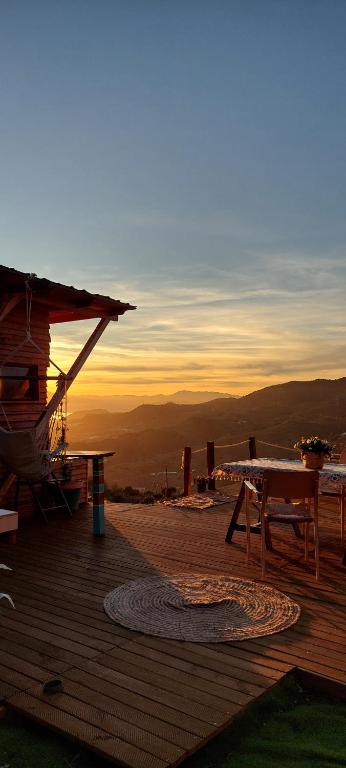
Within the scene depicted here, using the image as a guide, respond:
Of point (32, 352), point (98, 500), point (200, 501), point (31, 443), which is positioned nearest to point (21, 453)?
point (31, 443)

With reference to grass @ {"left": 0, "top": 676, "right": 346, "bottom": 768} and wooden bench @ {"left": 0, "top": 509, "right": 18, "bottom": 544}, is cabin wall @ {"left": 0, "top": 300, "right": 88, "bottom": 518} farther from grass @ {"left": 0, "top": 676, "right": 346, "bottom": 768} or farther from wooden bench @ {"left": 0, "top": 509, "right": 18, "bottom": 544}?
grass @ {"left": 0, "top": 676, "right": 346, "bottom": 768}

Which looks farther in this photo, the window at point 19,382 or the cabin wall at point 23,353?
the window at point 19,382

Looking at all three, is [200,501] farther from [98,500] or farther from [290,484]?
[290,484]

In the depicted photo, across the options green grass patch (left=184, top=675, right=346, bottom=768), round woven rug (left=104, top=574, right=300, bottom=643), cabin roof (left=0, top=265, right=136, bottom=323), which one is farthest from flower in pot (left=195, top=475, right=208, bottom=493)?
green grass patch (left=184, top=675, right=346, bottom=768)

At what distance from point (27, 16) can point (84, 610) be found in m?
8.02

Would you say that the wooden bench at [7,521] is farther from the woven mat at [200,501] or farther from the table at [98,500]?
the woven mat at [200,501]

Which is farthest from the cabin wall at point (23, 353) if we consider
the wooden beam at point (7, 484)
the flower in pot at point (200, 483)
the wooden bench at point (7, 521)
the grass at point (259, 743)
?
the grass at point (259, 743)

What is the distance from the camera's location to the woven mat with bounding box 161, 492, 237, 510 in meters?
8.23

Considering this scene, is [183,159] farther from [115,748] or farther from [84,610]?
[115,748]

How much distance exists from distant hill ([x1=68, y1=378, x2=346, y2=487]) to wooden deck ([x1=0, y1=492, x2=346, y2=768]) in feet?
59.0

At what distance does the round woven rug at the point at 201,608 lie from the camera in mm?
3615

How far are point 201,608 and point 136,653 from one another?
2.76 ft

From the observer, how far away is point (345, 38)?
24.5ft

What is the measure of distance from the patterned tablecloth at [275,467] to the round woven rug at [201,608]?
120cm
